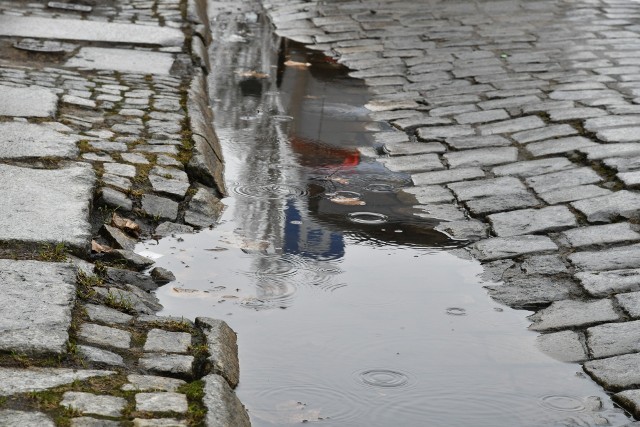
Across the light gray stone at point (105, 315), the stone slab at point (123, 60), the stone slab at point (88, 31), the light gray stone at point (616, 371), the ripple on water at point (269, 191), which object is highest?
the light gray stone at point (616, 371)

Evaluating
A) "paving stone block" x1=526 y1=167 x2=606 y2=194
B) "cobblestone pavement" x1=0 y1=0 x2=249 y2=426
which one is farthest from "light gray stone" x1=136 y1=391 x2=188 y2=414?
"paving stone block" x1=526 y1=167 x2=606 y2=194

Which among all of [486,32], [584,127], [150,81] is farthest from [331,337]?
[486,32]

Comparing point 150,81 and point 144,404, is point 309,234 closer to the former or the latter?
point 144,404

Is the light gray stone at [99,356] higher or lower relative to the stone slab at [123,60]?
higher

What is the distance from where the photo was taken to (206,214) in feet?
16.2

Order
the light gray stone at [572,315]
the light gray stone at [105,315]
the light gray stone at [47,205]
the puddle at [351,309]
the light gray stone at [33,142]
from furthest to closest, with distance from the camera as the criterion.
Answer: the light gray stone at [33,142], the light gray stone at [47,205], the light gray stone at [572,315], the light gray stone at [105,315], the puddle at [351,309]

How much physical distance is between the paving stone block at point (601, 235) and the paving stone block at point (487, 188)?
63 centimetres

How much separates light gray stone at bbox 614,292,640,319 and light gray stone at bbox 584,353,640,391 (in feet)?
1.16

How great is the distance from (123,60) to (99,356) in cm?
488

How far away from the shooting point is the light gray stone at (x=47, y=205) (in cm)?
400

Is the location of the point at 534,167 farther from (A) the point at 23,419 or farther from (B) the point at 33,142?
(A) the point at 23,419

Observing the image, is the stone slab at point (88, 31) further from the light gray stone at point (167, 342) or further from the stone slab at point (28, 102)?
the light gray stone at point (167, 342)

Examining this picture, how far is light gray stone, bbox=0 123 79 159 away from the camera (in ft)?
16.5

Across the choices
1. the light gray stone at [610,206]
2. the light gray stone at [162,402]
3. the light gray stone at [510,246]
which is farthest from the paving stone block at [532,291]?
the light gray stone at [162,402]
